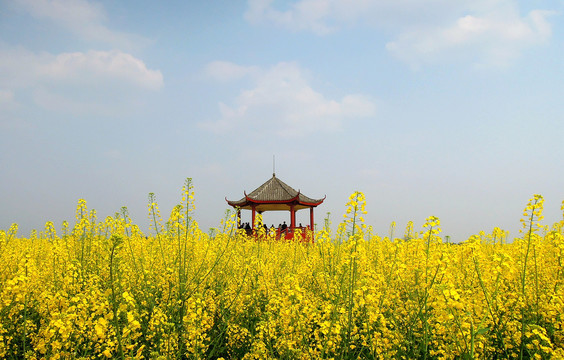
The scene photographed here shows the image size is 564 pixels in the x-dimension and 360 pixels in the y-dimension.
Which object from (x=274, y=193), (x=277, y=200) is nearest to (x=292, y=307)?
(x=277, y=200)

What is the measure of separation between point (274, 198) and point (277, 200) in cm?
41

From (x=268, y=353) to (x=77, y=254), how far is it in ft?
14.8

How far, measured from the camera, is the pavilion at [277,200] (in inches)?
735

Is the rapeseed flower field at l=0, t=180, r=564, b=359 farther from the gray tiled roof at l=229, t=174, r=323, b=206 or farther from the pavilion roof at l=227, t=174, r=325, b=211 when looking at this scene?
the gray tiled roof at l=229, t=174, r=323, b=206

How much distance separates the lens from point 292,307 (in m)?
2.67

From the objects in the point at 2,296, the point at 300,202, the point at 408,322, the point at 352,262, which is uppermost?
the point at 300,202

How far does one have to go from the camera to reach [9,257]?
189 inches

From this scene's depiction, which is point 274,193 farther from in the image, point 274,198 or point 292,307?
point 292,307

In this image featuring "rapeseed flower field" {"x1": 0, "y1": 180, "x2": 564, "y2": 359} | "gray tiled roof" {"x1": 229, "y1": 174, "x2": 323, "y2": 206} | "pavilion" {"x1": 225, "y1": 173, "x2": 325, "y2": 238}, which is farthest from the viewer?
"gray tiled roof" {"x1": 229, "y1": 174, "x2": 323, "y2": 206}

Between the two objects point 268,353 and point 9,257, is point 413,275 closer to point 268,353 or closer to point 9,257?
point 268,353

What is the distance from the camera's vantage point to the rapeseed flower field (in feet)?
8.74

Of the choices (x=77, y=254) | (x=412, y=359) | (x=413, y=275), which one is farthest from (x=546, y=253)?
(x=77, y=254)

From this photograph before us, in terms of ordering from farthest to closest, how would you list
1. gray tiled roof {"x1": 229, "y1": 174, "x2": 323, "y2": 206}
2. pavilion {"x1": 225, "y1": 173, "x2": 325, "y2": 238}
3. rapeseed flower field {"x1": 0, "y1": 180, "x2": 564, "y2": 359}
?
gray tiled roof {"x1": 229, "y1": 174, "x2": 323, "y2": 206}, pavilion {"x1": 225, "y1": 173, "x2": 325, "y2": 238}, rapeseed flower field {"x1": 0, "y1": 180, "x2": 564, "y2": 359}

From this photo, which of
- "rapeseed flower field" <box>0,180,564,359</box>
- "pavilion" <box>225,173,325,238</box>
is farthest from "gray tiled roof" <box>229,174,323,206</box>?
"rapeseed flower field" <box>0,180,564,359</box>
